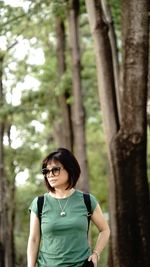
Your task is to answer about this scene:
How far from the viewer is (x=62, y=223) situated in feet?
13.8

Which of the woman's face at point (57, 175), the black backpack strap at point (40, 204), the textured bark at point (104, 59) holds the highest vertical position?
the textured bark at point (104, 59)

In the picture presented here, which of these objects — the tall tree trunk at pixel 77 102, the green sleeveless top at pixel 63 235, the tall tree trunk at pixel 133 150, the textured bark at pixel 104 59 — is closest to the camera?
the green sleeveless top at pixel 63 235

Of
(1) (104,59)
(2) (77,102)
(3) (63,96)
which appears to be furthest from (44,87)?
(1) (104,59)

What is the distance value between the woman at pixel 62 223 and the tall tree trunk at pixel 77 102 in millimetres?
10671

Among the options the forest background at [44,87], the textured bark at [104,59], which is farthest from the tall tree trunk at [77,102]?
the textured bark at [104,59]

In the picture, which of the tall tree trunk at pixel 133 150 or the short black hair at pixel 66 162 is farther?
the tall tree trunk at pixel 133 150

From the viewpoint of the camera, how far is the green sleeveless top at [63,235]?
165 inches

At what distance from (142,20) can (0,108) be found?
420 inches

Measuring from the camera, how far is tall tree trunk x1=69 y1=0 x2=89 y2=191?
15402mm

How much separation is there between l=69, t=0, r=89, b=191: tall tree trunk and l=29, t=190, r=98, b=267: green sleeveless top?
35.3 ft

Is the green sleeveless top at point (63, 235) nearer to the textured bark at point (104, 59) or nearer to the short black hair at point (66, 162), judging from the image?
the short black hair at point (66, 162)

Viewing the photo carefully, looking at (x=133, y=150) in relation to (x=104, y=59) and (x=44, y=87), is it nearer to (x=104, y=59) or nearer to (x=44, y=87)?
(x=104, y=59)

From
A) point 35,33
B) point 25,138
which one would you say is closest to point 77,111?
point 35,33

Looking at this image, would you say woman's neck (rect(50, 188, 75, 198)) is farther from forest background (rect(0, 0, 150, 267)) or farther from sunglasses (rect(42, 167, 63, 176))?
forest background (rect(0, 0, 150, 267))
